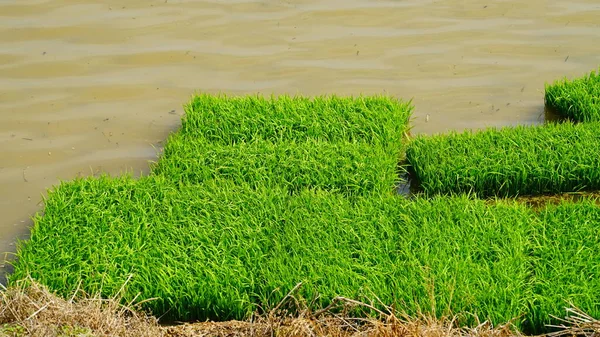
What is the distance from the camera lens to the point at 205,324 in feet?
11.4

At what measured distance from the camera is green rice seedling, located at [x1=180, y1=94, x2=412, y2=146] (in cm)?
458

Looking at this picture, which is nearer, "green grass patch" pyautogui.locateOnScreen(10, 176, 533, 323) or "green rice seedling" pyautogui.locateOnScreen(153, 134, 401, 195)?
"green grass patch" pyautogui.locateOnScreen(10, 176, 533, 323)

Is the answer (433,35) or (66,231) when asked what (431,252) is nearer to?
(66,231)

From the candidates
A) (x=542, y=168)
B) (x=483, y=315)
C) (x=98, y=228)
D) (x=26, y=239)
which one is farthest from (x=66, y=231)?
(x=542, y=168)

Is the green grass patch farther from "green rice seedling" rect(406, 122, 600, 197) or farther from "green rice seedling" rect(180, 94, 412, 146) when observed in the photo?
"green rice seedling" rect(180, 94, 412, 146)

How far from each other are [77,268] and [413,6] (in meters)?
3.48

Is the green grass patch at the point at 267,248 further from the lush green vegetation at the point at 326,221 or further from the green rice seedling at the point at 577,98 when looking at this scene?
the green rice seedling at the point at 577,98

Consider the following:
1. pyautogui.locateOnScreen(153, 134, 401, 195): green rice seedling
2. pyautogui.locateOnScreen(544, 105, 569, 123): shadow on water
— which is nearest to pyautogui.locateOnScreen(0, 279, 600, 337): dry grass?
pyautogui.locateOnScreen(153, 134, 401, 195): green rice seedling

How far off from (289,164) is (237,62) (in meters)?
1.45

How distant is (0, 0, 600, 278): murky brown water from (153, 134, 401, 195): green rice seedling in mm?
438

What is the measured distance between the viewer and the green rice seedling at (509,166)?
4270 mm

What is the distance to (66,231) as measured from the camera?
3855 mm

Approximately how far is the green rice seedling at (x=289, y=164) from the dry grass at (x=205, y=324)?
91 centimetres

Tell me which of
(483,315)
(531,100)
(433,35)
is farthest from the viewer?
(433,35)
